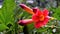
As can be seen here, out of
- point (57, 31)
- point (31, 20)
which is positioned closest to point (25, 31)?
point (31, 20)

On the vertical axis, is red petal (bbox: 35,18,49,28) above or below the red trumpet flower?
below

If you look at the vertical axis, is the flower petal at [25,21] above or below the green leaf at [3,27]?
above

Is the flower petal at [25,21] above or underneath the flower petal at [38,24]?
above

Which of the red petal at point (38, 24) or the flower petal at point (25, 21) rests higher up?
the flower petal at point (25, 21)

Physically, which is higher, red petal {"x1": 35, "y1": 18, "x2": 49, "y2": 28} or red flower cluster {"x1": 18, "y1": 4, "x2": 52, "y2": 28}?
red flower cluster {"x1": 18, "y1": 4, "x2": 52, "y2": 28}

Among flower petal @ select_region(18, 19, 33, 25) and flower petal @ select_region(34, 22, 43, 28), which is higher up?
flower petal @ select_region(18, 19, 33, 25)

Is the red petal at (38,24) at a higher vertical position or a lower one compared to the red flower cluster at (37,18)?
lower

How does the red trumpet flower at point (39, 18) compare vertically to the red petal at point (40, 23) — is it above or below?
above

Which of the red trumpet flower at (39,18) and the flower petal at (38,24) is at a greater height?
the red trumpet flower at (39,18)

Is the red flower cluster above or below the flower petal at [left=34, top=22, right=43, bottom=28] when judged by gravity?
above

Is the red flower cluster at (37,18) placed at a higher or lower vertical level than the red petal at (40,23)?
higher

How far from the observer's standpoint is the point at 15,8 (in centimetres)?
40

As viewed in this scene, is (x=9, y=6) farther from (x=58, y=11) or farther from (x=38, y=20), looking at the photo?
(x=58, y=11)

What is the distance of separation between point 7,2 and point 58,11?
18 cm
